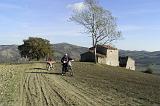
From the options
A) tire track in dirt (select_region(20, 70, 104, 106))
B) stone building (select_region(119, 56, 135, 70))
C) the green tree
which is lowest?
tire track in dirt (select_region(20, 70, 104, 106))

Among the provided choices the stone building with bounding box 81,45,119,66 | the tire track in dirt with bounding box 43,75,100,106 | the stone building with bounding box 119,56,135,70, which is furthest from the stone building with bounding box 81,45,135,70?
the tire track in dirt with bounding box 43,75,100,106

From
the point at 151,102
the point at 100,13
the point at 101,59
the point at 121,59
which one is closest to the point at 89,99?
the point at 151,102

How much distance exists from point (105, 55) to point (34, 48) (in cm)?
2555

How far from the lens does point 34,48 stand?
11381 cm

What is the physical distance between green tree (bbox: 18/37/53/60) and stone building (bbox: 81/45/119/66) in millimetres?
20105

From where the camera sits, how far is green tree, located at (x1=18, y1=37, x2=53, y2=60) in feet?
373

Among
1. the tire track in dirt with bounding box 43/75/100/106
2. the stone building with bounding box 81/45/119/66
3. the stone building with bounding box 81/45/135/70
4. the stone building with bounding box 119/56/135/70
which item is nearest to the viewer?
the tire track in dirt with bounding box 43/75/100/106

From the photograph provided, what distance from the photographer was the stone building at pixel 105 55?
307ft

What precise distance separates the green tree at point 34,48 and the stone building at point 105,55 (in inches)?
792

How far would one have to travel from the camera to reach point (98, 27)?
77.5 meters

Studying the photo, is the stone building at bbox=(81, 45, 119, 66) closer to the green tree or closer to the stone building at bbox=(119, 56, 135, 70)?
the stone building at bbox=(119, 56, 135, 70)

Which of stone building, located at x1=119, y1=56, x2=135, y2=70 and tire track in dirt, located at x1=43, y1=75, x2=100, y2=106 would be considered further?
stone building, located at x1=119, y1=56, x2=135, y2=70

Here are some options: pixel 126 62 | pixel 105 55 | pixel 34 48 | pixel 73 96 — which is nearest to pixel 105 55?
pixel 105 55

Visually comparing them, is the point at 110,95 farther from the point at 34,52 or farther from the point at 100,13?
the point at 34,52
